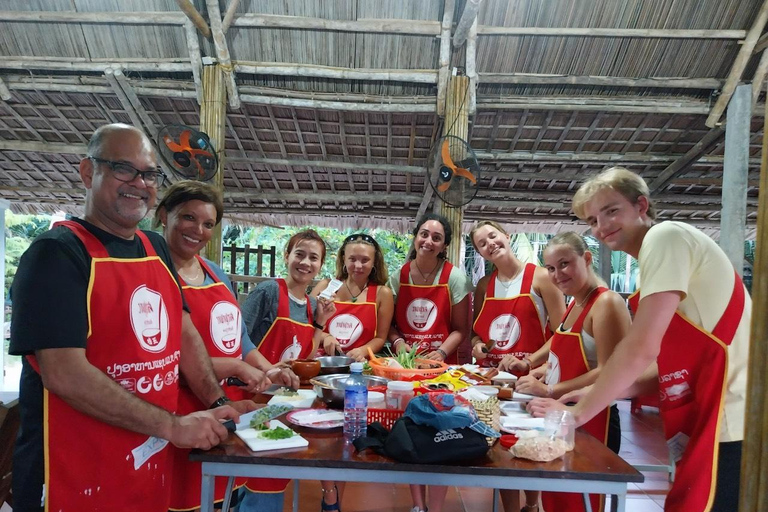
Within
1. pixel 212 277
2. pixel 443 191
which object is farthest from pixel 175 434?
pixel 443 191

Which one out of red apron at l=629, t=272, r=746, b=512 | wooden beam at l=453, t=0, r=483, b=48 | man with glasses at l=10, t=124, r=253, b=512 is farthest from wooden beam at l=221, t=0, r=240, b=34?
red apron at l=629, t=272, r=746, b=512

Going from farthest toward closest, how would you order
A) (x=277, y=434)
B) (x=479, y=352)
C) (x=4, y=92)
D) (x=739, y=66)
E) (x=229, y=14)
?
(x=4, y=92) → (x=739, y=66) → (x=229, y=14) → (x=479, y=352) → (x=277, y=434)

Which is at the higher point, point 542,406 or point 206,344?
point 206,344

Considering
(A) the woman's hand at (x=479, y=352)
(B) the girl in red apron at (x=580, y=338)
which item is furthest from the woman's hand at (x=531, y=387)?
(A) the woman's hand at (x=479, y=352)

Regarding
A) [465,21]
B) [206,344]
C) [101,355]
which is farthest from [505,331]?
[465,21]

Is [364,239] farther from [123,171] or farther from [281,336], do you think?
→ [123,171]

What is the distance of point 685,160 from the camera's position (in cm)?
663

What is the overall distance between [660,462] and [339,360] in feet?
11.6

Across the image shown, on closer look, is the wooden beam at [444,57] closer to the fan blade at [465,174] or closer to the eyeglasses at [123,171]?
the fan blade at [465,174]

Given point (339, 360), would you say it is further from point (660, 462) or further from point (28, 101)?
point (28, 101)

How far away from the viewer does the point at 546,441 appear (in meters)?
1.49

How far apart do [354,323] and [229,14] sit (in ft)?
12.5

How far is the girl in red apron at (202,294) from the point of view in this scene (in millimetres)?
2121

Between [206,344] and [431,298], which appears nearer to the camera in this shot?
[206,344]
